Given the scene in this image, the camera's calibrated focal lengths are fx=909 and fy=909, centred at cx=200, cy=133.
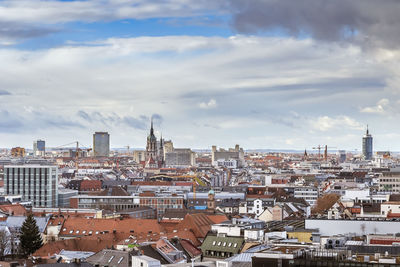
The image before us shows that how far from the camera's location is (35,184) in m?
179

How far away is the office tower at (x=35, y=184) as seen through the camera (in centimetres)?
17775

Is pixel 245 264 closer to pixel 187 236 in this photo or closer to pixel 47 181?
pixel 187 236

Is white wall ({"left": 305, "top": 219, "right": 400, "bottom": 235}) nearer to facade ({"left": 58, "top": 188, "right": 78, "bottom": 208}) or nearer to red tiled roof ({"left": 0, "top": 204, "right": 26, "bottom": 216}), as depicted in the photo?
red tiled roof ({"left": 0, "top": 204, "right": 26, "bottom": 216})

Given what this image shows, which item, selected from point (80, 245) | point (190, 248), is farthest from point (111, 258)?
point (80, 245)

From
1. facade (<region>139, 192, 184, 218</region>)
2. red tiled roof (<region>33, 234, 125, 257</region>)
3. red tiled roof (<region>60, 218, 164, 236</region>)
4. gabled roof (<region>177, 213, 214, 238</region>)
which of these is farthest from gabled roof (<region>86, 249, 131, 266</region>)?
facade (<region>139, 192, 184, 218</region>)

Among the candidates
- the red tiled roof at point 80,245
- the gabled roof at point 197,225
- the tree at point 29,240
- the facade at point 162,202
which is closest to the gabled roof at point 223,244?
the red tiled roof at point 80,245

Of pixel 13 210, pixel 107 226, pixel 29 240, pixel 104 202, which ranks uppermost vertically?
pixel 13 210

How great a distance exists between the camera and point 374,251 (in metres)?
64.1

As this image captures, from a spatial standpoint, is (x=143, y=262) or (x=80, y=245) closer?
(x=143, y=262)

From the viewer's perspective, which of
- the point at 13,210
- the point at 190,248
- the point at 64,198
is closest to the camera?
the point at 190,248

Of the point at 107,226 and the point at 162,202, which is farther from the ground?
the point at 162,202

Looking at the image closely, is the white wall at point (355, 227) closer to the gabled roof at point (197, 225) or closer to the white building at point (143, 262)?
the gabled roof at point (197, 225)

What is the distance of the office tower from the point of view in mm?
177750

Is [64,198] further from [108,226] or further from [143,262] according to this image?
[143,262]
